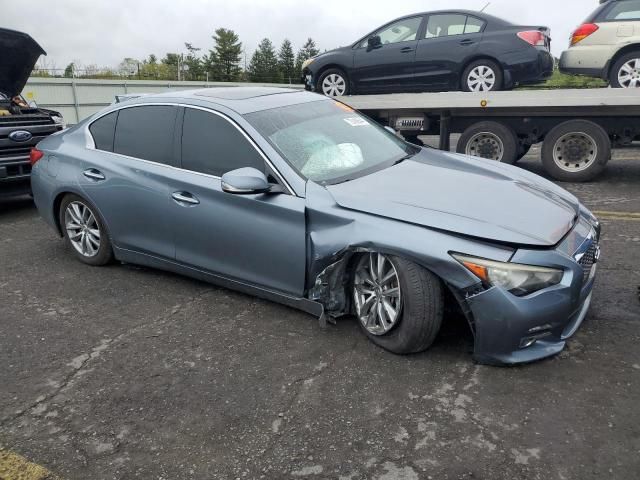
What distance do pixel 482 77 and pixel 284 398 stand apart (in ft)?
23.3

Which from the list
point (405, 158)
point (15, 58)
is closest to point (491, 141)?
point (405, 158)

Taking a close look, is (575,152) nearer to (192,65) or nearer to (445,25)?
(445,25)

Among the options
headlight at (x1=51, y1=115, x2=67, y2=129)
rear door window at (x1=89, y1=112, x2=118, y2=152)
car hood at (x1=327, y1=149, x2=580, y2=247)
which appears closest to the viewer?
car hood at (x1=327, y1=149, x2=580, y2=247)

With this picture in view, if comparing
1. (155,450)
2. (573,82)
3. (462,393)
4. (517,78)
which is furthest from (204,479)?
(573,82)

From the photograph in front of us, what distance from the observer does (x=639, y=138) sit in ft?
25.3

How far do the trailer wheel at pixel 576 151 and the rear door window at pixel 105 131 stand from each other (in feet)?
19.5

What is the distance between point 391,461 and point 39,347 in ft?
7.66

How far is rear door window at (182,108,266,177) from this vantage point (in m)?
3.68

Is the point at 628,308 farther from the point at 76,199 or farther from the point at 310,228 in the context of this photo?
the point at 76,199

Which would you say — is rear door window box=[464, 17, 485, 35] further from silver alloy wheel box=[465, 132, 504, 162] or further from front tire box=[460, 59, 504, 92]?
silver alloy wheel box=[465, 132, 504, 162]

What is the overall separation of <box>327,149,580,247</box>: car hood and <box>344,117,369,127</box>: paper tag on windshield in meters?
0.58

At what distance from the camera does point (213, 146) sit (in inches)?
152

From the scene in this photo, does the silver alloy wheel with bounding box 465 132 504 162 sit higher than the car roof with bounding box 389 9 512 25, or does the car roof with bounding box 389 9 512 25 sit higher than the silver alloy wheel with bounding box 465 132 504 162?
the car roof with bounding box 389 9 512 25

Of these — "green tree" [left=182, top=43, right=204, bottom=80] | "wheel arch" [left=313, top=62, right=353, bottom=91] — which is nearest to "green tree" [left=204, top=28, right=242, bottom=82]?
"green tree" [left=182, top=43, right=204, bottom=80]
